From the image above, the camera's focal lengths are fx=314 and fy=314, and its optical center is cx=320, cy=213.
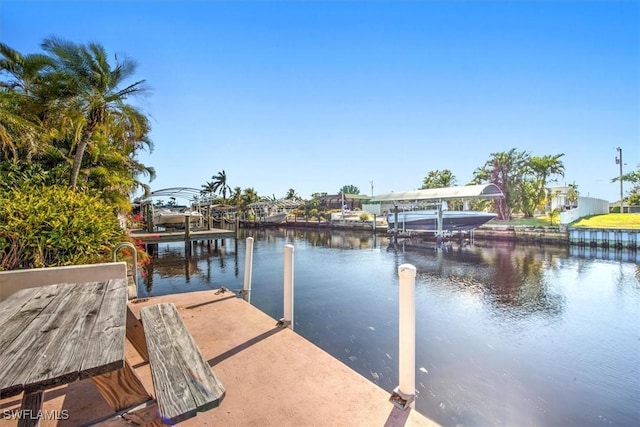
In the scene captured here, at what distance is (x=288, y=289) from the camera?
12.4 feet

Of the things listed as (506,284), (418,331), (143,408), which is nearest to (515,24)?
(506,284)

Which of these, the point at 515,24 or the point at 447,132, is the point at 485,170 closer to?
the point at 447,132

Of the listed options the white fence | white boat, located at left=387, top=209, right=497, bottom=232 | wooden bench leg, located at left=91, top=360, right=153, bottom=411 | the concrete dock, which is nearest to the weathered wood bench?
wooden bench leg, located at left=91, top=360, right=153, bottom=411

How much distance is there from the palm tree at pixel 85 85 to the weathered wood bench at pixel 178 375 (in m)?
8.27

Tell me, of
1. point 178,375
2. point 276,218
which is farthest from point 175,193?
point 276,218

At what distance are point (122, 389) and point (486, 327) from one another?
687 centimetres

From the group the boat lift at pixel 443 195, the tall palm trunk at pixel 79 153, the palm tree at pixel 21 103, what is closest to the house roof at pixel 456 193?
the boat lift at pixel 443 195

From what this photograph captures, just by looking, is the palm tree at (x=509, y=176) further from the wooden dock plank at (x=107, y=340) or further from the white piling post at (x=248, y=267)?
the wooden dock plank at (x=107, y=340)

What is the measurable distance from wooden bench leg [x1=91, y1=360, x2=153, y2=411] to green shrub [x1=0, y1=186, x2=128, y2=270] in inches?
166

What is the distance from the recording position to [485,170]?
104 feet

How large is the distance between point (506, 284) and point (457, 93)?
28.0 feet

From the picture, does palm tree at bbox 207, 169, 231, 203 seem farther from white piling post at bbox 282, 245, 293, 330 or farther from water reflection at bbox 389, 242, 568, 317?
white piling post at bbox 282, 245, 293, 330

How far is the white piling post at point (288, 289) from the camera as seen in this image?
3.69 metres

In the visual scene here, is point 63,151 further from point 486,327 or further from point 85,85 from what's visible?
point 486,327
